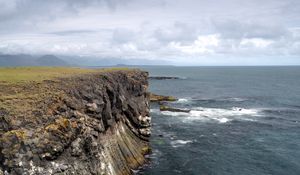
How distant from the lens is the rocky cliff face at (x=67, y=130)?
30.6m

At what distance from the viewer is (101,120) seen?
44500 millimetres

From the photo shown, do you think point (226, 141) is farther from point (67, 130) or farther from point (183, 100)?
point (183, 100)

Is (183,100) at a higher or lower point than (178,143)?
higher

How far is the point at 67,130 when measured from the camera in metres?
34.6

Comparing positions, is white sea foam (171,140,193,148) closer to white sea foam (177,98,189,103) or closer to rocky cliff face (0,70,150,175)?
rocky cliff face (0,70,150,175)

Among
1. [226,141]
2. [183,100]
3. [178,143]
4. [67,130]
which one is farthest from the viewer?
[183,100]

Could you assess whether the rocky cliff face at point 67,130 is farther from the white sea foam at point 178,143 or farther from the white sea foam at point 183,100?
the white sea foam at point 183,100

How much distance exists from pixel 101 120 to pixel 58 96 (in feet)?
27.2

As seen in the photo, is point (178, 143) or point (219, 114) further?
point (219, 114)

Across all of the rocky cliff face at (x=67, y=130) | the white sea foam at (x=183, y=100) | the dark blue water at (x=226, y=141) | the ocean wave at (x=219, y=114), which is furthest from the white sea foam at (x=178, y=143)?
the white sea foam at (x=183, y=100)

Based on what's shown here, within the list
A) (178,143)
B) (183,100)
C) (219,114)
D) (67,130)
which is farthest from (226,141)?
(183,100)

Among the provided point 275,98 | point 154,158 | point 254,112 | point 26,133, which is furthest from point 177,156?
point 275,98

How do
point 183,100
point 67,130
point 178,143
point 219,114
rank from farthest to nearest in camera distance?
point 183,100, point 219,114, point 178,143, point 67,130

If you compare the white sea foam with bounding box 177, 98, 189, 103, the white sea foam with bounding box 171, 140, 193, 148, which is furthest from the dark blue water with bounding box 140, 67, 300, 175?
the white sea foam with bounding box 177, 98, 189, 103
